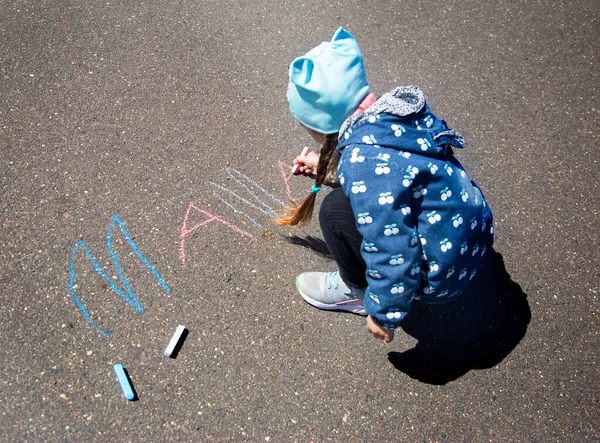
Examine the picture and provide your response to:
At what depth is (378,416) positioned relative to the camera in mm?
2113

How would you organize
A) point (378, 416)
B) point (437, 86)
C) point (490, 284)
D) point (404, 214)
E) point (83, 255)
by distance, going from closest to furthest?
point (404, 214) < point (378, 416) < point (83, 255) < point (490, 284) < point (437, 86)

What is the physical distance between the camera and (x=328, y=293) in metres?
2.29

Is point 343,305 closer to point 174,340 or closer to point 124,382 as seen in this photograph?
point 174,340

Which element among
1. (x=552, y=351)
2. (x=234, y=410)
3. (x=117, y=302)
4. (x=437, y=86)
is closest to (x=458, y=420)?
(x=552, y=351)

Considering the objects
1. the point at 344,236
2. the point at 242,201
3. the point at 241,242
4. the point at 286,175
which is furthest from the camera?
the point at 286,175

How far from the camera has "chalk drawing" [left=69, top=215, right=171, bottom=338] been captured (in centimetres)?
221

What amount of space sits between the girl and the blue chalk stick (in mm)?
964

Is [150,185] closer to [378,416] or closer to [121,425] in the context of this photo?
[121,425]

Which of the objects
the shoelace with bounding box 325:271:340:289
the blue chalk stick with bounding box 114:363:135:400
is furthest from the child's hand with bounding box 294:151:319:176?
the blue chalk stick with bounding box 114:363:135:400

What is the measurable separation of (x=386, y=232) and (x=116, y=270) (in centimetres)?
127

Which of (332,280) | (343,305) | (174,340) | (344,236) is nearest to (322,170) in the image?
(344,236)

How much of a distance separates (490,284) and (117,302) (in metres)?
1.71

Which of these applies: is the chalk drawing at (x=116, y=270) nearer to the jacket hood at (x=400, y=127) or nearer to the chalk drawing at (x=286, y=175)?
the chalk drawing at (x=286, y=175)

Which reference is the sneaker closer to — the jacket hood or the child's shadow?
the child's shadow
